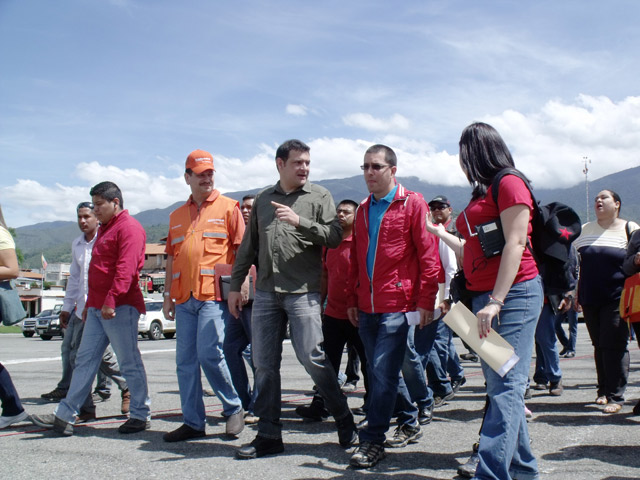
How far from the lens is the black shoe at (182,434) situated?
476 cm

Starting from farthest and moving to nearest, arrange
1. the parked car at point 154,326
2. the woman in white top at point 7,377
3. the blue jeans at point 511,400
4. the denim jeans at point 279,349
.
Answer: the parked car at point 154,326 < the woman in white top at point 7,377 < the denim jeans at point 279,349 < the blue jeans at point 511,400

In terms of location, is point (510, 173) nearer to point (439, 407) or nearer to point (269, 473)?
point (269, 473)

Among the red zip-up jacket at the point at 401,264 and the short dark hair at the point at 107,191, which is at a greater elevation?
the short dark hair at the point at 107,191

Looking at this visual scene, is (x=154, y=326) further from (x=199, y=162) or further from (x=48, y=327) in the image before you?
(x=199, y=162)

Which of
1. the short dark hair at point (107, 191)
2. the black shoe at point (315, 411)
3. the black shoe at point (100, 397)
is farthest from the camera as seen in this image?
the black shoe at point (100, 397)

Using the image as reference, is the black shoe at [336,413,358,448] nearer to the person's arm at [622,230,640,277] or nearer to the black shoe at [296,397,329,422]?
the black shoe at [296,397,329,422]

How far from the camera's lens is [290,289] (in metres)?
4.37

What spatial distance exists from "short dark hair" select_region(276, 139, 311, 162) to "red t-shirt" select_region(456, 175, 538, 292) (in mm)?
1518

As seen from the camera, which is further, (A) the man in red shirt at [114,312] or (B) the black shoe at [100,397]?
(B) the black shoe at [100,397]

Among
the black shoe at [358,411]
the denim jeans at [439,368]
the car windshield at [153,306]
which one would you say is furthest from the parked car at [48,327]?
the denim jeans at [439,368]

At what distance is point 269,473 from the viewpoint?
12.5 ft

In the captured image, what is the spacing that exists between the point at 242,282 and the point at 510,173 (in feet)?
7.57

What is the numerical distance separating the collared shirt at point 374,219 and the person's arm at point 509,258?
3.94 feet

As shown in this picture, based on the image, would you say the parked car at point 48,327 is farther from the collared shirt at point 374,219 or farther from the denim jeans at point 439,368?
the collared shirt at point 374,219
